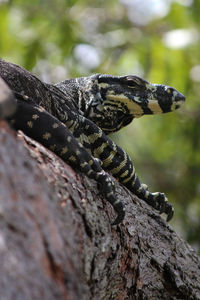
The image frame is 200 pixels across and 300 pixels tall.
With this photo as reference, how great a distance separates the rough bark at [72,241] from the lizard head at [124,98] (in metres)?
1.26

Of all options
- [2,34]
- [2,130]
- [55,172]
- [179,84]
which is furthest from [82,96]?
[2,34]

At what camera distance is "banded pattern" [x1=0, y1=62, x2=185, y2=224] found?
444 centimetres

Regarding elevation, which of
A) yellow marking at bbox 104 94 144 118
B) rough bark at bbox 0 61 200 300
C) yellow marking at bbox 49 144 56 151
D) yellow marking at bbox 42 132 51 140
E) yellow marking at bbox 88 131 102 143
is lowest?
rough bark at bbox 0 61 200 300

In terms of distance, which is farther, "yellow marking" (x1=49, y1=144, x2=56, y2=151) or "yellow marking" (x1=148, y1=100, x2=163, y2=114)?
"yellow marking" (x1=148, y1=100, x2=163, y2=114)

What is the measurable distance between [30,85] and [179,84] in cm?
578

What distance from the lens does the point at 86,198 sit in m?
4.25

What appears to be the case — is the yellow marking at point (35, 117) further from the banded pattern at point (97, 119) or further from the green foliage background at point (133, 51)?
the green foliage background at point (133, 51)

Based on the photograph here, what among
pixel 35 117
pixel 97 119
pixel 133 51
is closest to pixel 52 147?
pixel 35 117

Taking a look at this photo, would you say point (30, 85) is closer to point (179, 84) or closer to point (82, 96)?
point (82, 96)

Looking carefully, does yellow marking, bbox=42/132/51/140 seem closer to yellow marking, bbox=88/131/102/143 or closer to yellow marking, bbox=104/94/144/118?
yellow marking, bbox=88/131/102/143

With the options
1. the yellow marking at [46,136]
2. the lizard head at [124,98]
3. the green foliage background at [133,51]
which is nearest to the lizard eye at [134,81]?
the lizard head at [124,98]

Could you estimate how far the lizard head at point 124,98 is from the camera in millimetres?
6410

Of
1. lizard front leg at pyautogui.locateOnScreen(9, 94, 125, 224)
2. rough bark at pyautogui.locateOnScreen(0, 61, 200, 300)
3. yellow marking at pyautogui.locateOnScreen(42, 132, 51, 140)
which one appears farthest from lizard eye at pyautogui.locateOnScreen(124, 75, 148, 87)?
yellow marking at pyautogui.locateOnScreen(42, 132, 51, 140)

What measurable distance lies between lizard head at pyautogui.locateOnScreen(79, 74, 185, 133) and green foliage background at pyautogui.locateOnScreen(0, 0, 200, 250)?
4.22m
